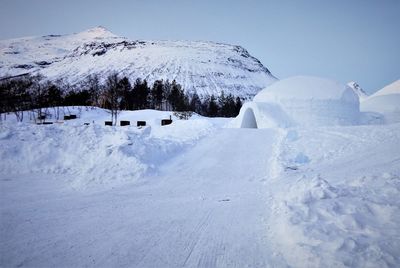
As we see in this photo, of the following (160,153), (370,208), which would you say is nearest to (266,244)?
(370,208)

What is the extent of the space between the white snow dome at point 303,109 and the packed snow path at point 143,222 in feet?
42.8

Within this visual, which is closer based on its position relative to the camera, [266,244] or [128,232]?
[266,244]

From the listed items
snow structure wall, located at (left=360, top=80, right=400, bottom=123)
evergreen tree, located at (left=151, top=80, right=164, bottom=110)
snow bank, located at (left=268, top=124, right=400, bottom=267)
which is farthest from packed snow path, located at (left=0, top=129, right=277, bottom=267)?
evergreen tree, located at (left=151, top=80, right=164, bottom=110)

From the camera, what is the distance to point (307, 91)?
21.2 m

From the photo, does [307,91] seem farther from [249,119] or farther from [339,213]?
[339,213]

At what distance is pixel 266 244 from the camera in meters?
3.87

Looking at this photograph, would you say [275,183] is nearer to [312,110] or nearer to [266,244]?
[266,244]

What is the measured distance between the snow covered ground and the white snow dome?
9.87 m

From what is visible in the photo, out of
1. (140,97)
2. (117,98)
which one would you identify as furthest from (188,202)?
(140,97)

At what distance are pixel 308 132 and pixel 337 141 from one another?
200cm

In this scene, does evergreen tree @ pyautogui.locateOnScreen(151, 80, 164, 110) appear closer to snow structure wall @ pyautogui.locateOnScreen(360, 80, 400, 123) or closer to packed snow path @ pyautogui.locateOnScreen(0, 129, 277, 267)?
snow structure wall @ pyautogui.locateOnScreen(360, 80, 400, 123)

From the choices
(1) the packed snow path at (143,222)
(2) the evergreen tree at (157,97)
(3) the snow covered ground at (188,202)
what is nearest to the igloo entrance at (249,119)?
(3) the snow covered ground at (188,202)

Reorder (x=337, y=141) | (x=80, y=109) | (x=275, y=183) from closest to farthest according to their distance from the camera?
(x=275, y=183), (x=337, y=141), (x=80, y=109)

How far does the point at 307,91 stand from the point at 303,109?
172 centimetres
